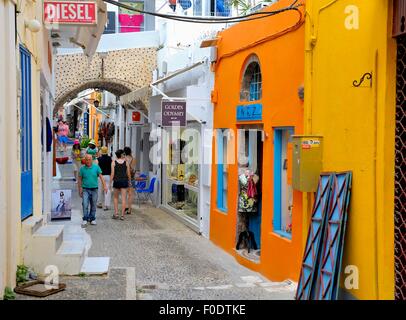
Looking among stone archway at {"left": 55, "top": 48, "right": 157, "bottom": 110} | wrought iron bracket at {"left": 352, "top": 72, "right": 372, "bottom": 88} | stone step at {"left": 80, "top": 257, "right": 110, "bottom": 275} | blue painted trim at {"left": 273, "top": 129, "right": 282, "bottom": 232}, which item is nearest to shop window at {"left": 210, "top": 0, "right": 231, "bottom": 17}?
stone archway at {"left": 55, "top": 48, "right": 157, "bottom": 110}

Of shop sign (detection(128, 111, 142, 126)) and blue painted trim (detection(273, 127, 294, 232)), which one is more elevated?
shop sign (detection(128, 111, 142, 126))

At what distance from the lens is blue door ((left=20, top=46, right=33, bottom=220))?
714cm

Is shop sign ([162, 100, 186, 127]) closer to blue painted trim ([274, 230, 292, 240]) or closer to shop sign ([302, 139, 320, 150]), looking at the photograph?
blue painted trim ([274, 230, 292, 240])

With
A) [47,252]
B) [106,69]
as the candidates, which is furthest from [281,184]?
[106,69]

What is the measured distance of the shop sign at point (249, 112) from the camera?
387 inches

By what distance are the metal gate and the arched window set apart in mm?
4517

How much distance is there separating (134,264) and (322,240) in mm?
3801

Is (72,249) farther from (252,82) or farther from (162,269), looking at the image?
(252,82)

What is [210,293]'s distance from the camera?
757 cm

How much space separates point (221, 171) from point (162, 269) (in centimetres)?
329

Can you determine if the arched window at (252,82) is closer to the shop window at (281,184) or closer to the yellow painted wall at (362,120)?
the shop window at (281,184)

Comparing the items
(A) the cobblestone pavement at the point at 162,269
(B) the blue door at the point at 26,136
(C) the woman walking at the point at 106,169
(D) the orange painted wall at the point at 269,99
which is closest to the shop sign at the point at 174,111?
(D) the orange painted wall at the point at 269,99

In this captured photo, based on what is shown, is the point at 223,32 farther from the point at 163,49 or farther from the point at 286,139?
the point at 163,49
